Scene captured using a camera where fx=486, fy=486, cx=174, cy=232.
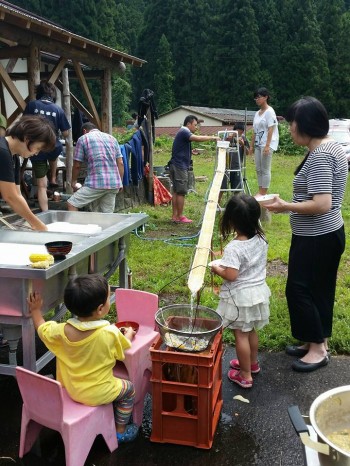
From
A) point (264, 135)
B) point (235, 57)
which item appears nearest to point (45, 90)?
point (264, 135)

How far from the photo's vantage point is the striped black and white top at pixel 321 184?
10.6ft

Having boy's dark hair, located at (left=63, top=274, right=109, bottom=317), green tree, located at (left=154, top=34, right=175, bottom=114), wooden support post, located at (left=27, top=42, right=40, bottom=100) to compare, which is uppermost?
green tree, located at (left=154, top=34, right=175, bottom=114)

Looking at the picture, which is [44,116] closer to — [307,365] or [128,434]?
[307,365]

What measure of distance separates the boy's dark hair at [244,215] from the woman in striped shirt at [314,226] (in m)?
0.32

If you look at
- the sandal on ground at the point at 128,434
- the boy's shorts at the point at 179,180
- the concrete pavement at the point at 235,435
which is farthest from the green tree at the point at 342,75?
the sandal on ground at the point at 128,434

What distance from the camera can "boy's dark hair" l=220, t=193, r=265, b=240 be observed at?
3082mm

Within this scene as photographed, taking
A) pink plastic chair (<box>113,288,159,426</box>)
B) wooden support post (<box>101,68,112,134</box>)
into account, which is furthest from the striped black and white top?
wooden support post (<box>101,68,112,134</box>)

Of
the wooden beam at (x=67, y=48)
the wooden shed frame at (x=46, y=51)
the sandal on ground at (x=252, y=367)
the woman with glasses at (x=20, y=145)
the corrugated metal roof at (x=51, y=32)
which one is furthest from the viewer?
the wooden beam at (x=67, y=48)

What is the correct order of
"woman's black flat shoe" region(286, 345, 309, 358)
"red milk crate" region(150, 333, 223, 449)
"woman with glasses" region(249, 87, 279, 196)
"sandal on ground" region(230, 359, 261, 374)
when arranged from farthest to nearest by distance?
"woman with glasses" region(249, 87, 279, 196)
"woman's black flat shoe" region(286, 345, 309, 358)
"sandal on ground" region(230, 359, 261, 374)
"red milk crate" region(150, 333, 223, 449)

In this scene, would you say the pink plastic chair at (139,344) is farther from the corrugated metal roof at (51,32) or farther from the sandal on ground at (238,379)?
the corrugated metal roof at (51,32)

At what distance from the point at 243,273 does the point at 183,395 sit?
2.88ft

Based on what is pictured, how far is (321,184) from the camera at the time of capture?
127 inches

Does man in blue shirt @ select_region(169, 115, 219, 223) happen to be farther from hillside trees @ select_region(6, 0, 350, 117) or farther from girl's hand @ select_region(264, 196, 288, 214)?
hillside trees @ select_region(6, 0, 350, 117)

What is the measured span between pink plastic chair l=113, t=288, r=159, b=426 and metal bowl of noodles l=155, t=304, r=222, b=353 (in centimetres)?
23
